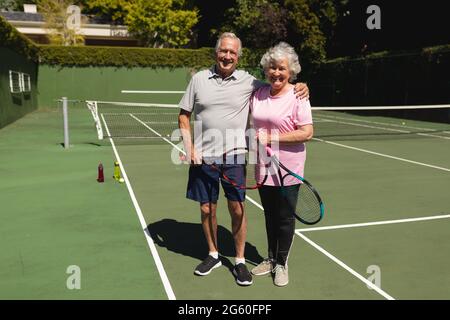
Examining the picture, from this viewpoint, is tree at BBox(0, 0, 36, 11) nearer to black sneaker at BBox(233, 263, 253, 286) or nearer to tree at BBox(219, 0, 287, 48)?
tree at BBox(219, 0, 287, 48)

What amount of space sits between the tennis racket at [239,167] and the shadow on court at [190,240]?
40.6 inches

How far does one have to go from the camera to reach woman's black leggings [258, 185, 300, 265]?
400cm

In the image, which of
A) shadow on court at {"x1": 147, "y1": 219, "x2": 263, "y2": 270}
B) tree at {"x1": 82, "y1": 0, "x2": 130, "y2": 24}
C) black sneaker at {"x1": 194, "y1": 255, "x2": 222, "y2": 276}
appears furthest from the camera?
tree at {"x1": 82, "y1": 0, "x2": 130, "y2": 24}

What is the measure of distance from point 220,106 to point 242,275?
5.17 feet

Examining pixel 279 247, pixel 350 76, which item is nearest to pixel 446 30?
pixel 350 76

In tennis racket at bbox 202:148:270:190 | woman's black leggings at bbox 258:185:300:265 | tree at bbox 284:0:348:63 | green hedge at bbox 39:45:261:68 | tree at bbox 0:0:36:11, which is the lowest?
woman's black leggings at bbox 258:185:300:265

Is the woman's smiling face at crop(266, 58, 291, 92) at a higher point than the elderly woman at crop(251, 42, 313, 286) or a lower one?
higher

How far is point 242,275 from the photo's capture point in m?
4.23

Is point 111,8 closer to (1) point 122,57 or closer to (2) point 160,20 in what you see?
(2) point 160,20

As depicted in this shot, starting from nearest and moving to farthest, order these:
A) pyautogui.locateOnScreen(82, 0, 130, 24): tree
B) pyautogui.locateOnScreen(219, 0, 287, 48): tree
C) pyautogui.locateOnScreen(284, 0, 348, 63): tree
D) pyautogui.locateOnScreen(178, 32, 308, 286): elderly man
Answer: pyautogui.locateOnScreen(178, 32, 308, 286): elderly man → pyautogui.locateOnScreen(284, 0, 348, 63): tree → pyautogui.locateOnScreen(219, 0, 287, 48): tree → pyautogui.locateOnScreen(82, 0, 130, 24): tree

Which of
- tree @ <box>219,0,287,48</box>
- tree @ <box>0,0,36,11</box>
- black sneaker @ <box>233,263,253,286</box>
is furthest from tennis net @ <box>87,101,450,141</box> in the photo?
tree @ <box>0,0,36,11</box>

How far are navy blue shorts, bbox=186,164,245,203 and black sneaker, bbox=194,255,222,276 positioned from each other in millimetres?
647

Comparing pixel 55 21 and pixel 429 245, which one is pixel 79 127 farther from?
pixel 55 21

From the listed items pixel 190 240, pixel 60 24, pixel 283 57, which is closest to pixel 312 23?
pixel 60 24
